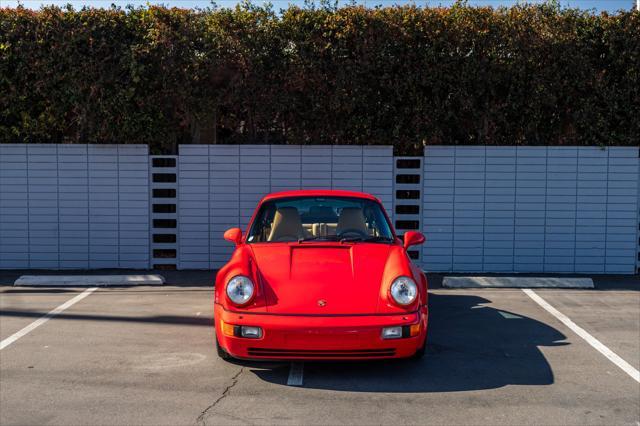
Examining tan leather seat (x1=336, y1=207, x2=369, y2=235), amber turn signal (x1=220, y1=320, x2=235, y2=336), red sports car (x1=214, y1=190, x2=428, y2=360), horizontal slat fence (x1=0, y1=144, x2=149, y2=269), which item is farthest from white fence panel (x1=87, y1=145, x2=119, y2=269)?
amber turn signal (x1=220, y1=320, x2=235, y2=336)

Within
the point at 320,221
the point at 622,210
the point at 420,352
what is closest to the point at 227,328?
the point at 420,352

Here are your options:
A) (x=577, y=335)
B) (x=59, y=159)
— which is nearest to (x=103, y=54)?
(x=59, y=159)

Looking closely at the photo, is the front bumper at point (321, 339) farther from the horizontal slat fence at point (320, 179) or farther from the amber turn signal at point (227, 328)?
the horizontal slat fence at point (320, 179)

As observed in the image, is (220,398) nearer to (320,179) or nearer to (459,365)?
(459,365)

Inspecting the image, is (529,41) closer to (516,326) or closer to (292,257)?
(516,326)

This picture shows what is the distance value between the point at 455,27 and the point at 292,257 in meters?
6.07

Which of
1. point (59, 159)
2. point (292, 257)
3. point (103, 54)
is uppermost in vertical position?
point (103, 54)

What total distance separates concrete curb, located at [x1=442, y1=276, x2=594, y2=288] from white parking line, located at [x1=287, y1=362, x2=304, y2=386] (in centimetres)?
435

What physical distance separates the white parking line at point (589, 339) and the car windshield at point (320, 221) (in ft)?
7.44

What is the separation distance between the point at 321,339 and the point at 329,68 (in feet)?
20.7

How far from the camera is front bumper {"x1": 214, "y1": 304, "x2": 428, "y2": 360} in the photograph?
16.9 feet

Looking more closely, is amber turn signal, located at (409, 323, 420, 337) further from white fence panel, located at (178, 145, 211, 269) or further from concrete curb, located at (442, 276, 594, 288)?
white fence panel, located at (178, 145, 211, 269)

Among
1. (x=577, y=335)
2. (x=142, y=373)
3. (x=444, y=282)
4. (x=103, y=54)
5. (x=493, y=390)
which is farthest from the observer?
(x=103, y=54)

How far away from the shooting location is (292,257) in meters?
5.99
